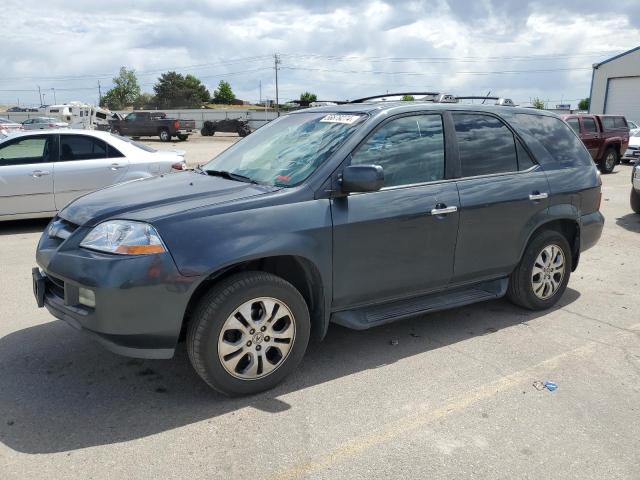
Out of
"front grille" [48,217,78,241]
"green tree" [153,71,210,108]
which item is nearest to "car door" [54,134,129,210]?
"front grille" [48,217,78,241]

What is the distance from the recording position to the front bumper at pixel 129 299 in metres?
3.05

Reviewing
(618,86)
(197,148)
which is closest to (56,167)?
(197,148)

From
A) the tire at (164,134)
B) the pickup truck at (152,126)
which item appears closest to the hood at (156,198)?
the pickup truck at (152,126)

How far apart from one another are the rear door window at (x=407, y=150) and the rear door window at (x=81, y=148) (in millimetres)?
5937

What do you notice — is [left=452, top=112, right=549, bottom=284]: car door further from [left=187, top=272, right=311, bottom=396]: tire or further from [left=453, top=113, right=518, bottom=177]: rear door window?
[left=187, top=272, right=311, bottom=396]: tire

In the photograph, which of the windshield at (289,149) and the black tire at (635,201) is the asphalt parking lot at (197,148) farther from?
the windshield at (289,149)

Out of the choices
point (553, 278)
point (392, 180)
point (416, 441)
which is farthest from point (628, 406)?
point (392, 180)

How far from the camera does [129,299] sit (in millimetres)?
3051

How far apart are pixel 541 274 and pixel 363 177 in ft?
7.55

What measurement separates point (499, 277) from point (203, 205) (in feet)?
8.67

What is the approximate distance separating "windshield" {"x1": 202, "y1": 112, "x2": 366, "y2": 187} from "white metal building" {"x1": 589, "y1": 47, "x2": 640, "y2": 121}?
38.9 meters

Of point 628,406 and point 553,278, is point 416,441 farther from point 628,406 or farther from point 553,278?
point 553,278

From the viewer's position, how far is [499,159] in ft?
15.0

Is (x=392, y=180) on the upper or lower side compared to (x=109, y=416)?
upper
